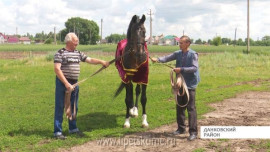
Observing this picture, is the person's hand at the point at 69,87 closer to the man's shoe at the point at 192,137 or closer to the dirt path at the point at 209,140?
the dirt path at the point at 209,140

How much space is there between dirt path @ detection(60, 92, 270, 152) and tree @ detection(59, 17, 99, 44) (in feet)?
273

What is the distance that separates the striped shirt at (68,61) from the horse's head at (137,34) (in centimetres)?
114

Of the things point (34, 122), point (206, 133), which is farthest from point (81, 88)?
point (206, 133)

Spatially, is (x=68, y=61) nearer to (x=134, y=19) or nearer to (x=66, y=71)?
(x=66, y=71)

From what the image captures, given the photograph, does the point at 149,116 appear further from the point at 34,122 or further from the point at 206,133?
the point at 34,122

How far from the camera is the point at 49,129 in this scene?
20.7ft

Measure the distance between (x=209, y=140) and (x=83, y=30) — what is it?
95908mm

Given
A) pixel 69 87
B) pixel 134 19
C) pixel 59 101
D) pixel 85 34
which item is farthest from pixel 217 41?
pixel 69 87

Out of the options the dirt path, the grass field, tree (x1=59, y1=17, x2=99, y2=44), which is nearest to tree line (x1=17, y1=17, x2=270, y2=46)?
tree (x1=59, y1=17, x2=99, y2=44)

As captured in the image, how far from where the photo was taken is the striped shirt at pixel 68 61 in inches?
209

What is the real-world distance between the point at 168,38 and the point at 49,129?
335 feet

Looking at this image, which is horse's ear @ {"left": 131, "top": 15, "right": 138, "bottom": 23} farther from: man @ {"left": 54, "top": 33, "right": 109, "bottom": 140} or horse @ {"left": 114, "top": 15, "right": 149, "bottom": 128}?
man @ {"left": 54, "top": 33, "right": 109, "bottom": 140}

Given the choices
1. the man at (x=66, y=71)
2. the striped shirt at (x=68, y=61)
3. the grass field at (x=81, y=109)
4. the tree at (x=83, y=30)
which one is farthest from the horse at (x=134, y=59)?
the tree at (x=83, y=30)

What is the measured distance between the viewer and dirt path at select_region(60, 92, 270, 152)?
5039 mm
